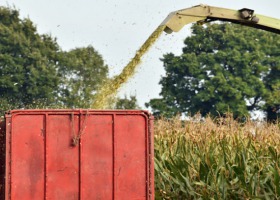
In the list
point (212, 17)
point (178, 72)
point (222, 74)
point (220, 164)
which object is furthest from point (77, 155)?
point (178, 72)

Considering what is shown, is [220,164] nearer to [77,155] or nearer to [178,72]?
[77,155]

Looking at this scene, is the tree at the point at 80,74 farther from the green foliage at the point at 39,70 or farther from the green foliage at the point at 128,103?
the green foliage at the point at 128,103

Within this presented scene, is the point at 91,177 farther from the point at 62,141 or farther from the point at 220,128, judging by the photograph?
the point at 220,128

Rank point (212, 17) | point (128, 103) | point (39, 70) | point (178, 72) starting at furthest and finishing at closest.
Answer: point (178, 72), point (39, 70), point (128, 103), point (212, 17)

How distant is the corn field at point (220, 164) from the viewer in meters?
12.1

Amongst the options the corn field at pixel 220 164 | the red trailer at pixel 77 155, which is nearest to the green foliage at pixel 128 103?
the corn field at pixel 220 164

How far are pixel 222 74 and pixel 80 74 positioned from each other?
10.4 meters

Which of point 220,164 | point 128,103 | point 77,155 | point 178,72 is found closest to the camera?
point 77,155

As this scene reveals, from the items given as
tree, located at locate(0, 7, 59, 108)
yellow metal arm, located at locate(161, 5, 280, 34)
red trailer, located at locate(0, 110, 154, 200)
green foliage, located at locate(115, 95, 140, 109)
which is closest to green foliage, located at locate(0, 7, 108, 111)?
tree, located at locate(0, 7, 59, 108)

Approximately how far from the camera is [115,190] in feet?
36.1

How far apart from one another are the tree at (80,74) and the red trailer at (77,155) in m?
38.3

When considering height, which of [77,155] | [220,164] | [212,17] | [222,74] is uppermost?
[222,74]

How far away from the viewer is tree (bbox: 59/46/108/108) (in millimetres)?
50156

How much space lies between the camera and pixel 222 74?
53.5m
